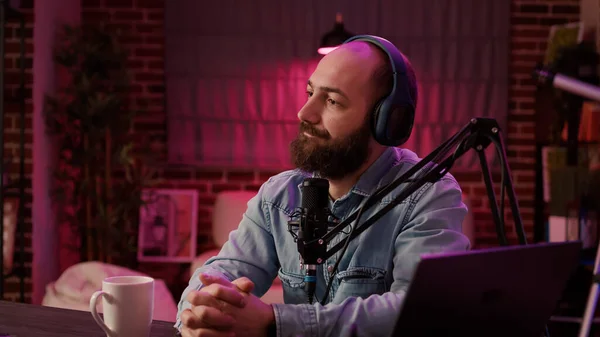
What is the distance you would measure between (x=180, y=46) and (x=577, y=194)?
98.3 inches

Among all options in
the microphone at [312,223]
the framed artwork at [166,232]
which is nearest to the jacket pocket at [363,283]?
the microphone at [312,223]

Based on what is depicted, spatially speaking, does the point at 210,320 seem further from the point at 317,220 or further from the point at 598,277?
the point at 598,277

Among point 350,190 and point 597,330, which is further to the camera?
point 597,330

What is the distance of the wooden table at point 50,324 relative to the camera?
1300 mm

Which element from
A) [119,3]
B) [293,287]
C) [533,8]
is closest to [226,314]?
[293,287]

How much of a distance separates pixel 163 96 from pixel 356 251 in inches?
120

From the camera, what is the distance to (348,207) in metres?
1.57

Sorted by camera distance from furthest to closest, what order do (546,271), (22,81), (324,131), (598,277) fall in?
(22,81), (598,277), (324,131), (546,271)

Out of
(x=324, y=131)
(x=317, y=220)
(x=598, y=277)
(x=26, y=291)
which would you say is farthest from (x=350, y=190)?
(x=26, y=291)

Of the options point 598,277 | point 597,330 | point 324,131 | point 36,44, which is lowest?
point 597,330

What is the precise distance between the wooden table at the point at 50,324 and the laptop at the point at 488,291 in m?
0.64

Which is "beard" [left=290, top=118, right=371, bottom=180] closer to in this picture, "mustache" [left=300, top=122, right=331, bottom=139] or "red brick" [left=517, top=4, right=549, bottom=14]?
"mustache" [left=300, top=122, right=331, bottom=139]

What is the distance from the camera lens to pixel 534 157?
425 centimetres

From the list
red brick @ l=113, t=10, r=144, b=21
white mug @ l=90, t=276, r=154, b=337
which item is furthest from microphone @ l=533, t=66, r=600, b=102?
red brick @ l=113, t=10, r=144, b=21
